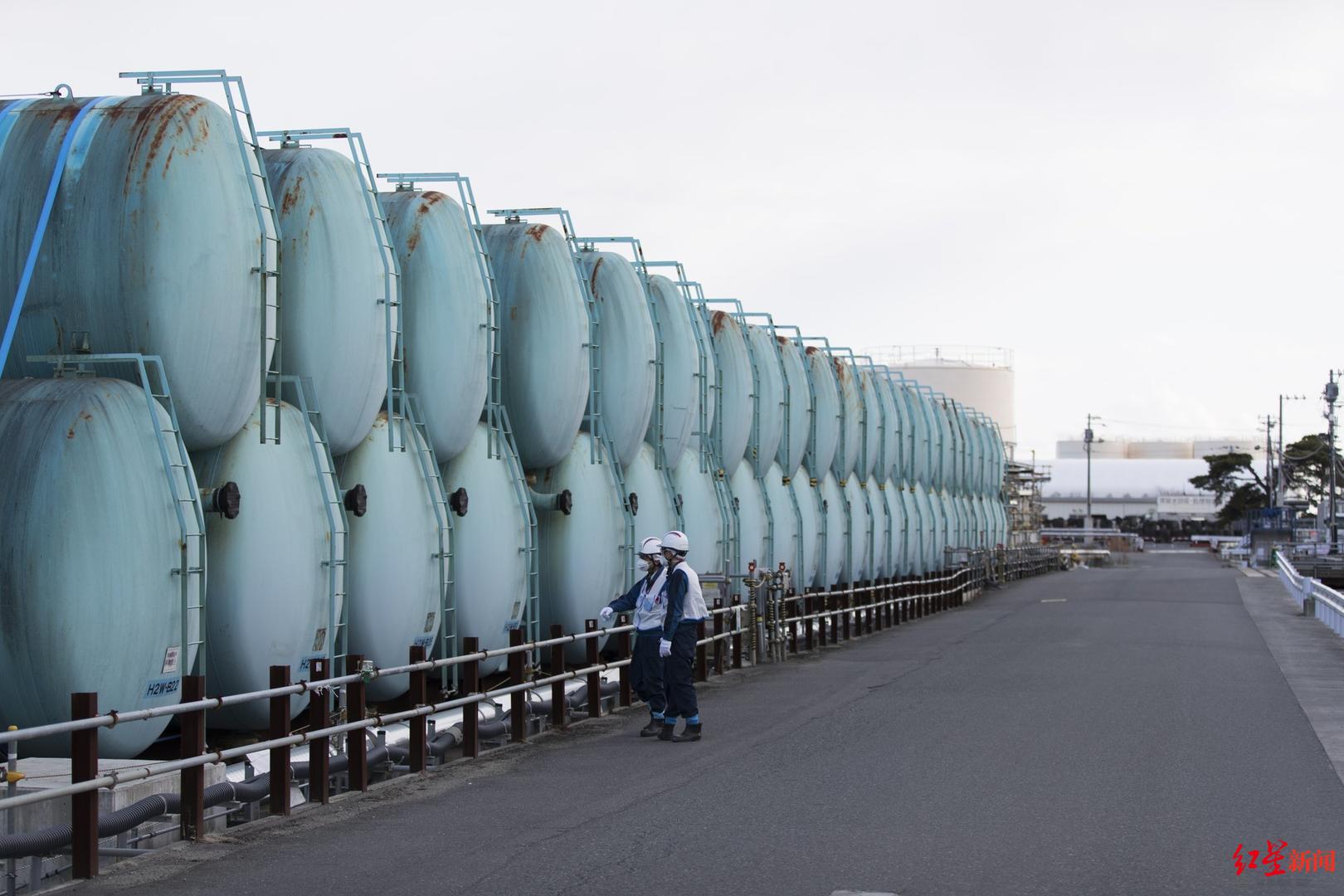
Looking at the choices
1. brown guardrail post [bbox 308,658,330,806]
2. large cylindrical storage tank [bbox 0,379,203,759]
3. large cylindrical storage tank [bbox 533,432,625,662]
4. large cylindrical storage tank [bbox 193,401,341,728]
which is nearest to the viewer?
large cylindrical storage tank [bbox 0,379,203,759]

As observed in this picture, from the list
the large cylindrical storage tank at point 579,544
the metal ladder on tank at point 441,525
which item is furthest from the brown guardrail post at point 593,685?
the large cylindrical storage tank at point 579,544

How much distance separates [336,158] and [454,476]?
11.0 feet

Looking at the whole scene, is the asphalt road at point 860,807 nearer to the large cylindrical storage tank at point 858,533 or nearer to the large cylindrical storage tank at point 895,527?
the large cylindrical storage tank at point 858,533

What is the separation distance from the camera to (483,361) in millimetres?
15125

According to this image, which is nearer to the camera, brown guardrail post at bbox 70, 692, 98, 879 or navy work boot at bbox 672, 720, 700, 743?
brown guardrail post at bbox 70, 692, 98, 879

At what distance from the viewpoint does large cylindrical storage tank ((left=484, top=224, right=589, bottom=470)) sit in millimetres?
17000

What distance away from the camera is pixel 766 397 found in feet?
89.7

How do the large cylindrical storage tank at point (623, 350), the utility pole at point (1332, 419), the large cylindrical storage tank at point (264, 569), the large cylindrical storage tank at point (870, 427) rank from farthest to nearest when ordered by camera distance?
1. the utility pole at point (1332, 419)
2. the large cylindrical storage tank at point (870, 427)
3. the large cylindrical storage tank at point (623, 350)
4. the large cylindrical storage tank at point (264, 569)

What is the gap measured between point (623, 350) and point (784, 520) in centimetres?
902

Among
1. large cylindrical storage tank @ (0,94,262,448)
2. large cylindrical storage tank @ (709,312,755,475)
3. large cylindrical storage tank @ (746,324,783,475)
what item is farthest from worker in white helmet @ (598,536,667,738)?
large cylindrical storage tank @ (746,324,783,475)

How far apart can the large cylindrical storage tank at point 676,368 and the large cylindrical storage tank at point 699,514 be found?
30 centimetres

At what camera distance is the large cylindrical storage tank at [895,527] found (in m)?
36.5

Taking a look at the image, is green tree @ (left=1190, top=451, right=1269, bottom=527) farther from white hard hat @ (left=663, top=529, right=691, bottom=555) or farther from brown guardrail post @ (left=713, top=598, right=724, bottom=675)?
white hard hat @ (left=663, top=529, right=691, bottom=555)

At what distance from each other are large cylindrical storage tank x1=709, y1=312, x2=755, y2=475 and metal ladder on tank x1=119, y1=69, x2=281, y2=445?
13427 millimetres
